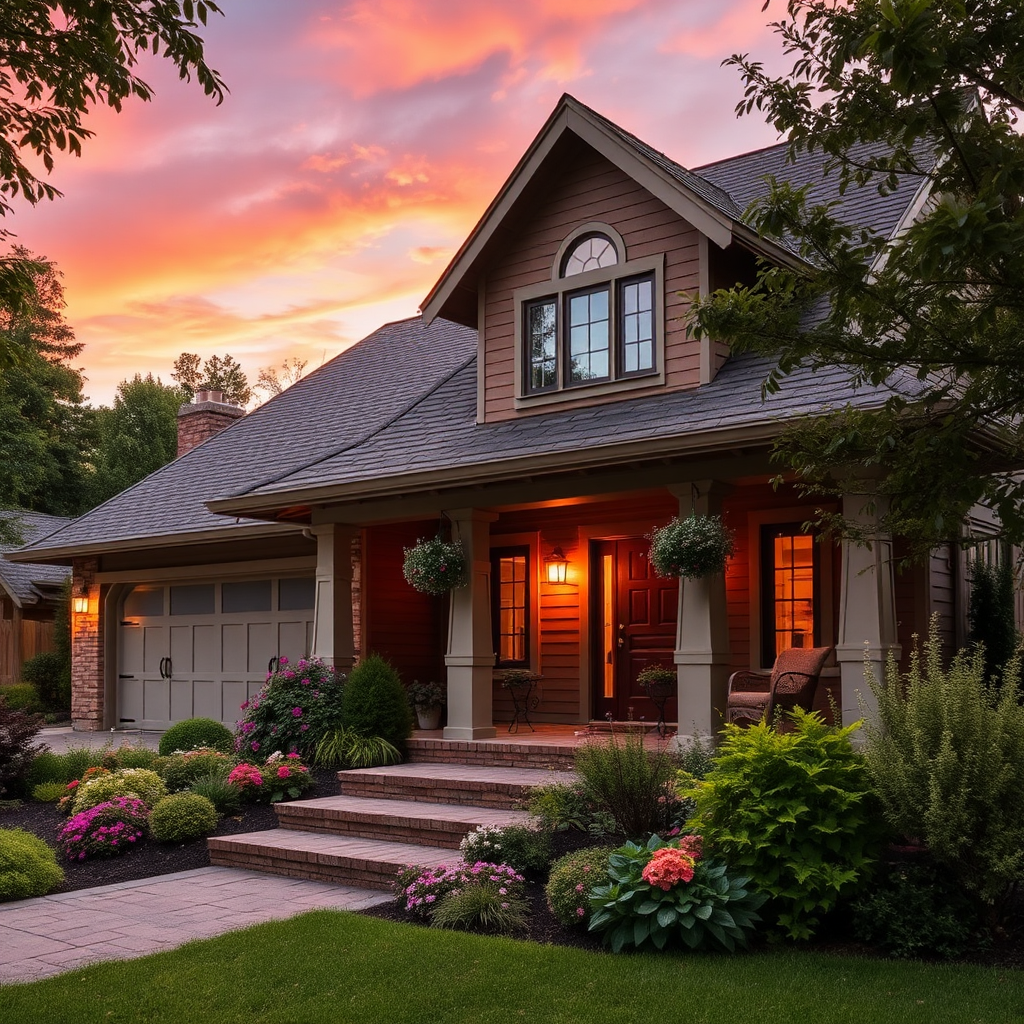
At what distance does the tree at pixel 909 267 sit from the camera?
4258 millimetres

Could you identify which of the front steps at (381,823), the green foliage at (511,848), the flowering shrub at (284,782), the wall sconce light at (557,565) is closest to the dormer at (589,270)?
the wall sconce light at (557,565)

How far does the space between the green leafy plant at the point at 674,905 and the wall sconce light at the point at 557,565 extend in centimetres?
654

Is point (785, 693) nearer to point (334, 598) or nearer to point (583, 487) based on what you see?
point (583, 487)

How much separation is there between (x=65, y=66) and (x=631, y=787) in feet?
16.6

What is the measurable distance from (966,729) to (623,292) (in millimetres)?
6034

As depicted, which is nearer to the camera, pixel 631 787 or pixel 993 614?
pixel 631 787

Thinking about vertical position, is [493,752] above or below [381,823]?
A: above

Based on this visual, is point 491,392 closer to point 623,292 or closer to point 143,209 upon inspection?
point 623,292

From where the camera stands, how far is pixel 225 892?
290 inches

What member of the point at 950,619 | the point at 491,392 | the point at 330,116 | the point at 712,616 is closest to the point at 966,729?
the point at 712,616

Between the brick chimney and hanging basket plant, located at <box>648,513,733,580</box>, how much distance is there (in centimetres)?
1129

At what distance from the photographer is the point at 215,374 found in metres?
44.8

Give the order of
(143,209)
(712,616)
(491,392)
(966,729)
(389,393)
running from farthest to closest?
(389,393), (143,209), (491,392), (712,616), (966,729)

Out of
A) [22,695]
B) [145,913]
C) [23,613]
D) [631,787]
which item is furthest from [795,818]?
[23,613]
